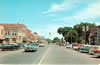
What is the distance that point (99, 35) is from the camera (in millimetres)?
89000

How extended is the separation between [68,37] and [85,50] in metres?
96.6

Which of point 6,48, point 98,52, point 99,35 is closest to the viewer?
point 98,52

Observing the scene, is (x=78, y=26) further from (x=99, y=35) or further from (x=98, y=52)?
(x=98, y=52)

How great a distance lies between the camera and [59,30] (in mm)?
167250

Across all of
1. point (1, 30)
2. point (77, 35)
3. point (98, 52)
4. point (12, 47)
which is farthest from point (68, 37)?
point (98, 52)

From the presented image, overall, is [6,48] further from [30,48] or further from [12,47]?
[30,48]

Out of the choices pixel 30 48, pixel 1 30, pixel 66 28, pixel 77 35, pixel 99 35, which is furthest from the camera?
pixel 66 28

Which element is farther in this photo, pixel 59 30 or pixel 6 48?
pixel 59 30

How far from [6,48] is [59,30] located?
401ft

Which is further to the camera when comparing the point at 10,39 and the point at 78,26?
the point at 78,26

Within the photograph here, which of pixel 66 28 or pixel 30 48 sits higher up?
pixel 66 28

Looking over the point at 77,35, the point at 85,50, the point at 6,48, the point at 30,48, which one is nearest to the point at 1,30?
the point at 6,48

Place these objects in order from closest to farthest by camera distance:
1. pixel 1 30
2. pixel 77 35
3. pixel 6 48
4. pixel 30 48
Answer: pixel 30 48 < pixel 6 48 < pixel 1 30 < pixel 77 35

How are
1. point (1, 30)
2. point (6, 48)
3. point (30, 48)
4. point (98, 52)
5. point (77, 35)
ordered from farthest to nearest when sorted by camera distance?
1. point (77, 35)
2. point (1, 30)
3. point (6, 48)
4. point (30, 48)
5. point (98, 52)
